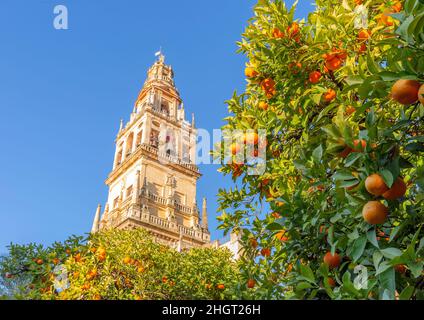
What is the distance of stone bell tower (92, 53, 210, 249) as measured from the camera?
3166 cm

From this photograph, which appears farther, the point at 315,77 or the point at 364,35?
the point at 315,77

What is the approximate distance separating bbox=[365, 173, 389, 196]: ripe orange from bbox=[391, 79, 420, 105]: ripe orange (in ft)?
1.52

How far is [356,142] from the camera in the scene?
231 centimetres

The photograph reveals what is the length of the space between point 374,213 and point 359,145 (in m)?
0.42

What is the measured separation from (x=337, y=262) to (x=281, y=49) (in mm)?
2372

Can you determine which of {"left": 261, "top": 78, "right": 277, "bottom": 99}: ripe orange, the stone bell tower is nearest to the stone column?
the stone bell tower

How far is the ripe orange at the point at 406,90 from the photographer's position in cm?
201

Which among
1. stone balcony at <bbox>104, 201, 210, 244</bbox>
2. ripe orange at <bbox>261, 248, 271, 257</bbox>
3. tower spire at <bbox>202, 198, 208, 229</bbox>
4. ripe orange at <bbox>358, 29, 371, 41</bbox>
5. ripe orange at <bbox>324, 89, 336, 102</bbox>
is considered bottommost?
ripe orange at <bbox>261, 248, 271, 257</bbox>

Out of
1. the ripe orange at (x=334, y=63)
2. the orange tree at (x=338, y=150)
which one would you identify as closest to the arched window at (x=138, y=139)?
the orange tree at (x=338, y=150)

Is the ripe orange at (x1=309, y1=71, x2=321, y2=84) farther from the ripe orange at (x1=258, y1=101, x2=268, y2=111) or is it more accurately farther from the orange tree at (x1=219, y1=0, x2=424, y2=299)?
the ripe orange at (x1=258, y1=101, x2=268, y2=111)

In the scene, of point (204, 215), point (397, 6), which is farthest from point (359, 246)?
point (204, 215)

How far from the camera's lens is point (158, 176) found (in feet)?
116

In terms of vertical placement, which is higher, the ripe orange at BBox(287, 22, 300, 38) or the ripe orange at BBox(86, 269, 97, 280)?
the ripe orange at BBox(287, 22, 300, 38)

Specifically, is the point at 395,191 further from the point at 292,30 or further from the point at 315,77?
the point at 292,30
